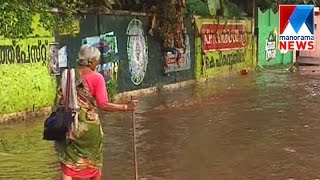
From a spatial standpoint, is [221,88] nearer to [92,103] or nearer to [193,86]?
[193,86]

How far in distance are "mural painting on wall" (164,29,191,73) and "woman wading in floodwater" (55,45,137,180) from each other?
12.6m

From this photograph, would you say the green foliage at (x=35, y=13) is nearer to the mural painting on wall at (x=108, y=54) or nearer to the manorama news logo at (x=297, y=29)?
the mural painting on wall at (x=108, y=54)

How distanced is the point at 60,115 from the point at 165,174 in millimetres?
2705

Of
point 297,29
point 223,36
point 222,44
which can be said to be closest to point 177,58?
point 297,29

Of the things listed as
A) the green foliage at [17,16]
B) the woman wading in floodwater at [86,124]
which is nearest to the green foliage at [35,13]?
the green foliage at [17,16]

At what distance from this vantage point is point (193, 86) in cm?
2052

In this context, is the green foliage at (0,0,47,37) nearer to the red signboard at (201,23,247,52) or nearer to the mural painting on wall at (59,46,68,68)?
the mural painting on wall at (59,46,68,68)

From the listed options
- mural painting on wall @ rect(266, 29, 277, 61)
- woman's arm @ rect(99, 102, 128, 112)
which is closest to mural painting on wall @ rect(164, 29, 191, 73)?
mural painting on wall @ rect(266, 29, 277, 61)

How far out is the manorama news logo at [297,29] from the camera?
826 inches

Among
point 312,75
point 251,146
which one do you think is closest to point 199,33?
point 312,75

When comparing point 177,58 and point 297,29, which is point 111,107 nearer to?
point 177,58

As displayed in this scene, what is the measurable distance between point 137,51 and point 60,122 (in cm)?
1151

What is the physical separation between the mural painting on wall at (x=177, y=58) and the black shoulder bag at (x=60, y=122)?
12.8 metres

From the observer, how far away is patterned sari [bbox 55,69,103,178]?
618cm
